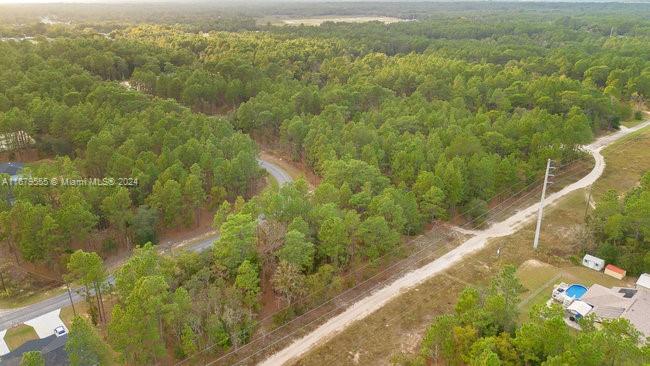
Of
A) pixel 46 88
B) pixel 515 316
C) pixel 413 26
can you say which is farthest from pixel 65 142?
pixel 413 26

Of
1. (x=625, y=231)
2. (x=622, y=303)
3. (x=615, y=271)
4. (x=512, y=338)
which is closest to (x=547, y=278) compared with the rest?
(x=615, y=271)

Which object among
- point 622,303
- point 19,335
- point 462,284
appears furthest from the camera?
point 462,284

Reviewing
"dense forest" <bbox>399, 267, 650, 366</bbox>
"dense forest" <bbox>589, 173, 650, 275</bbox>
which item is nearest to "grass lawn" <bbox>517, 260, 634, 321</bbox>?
"dense forest" <bbox>589, 173, 650, 275</bbox>

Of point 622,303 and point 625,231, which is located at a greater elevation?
point 625,231

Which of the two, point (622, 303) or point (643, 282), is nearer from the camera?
point (622, 303)

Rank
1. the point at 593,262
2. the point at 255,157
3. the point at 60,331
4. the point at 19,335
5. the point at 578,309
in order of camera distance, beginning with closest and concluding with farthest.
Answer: the point at 60,331
the point at 19,335
the point at 578,309
the point at 593,262
the point at 255,157

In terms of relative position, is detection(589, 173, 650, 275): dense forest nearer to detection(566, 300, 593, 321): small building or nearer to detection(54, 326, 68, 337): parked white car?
detection(566, 300, 593, 321): small building

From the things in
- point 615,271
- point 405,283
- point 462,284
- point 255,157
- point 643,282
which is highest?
point 255,157

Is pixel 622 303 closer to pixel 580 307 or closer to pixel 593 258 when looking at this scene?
pixel 580 307

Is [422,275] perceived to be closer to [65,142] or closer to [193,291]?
[193,291]
